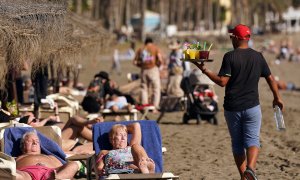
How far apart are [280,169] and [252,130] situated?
2.67 metres

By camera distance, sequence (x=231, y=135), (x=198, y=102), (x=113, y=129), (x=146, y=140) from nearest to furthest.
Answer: (x=231, y=135)
(x=113, y=129)
(x=146, y=140)
(x=198, y=102)

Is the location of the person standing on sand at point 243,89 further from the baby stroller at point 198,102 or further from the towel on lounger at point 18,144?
the baby stroller at point 198,102

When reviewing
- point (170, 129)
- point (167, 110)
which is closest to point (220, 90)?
point (167, 110)

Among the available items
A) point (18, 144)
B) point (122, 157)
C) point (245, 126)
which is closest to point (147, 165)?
point (122, 157)

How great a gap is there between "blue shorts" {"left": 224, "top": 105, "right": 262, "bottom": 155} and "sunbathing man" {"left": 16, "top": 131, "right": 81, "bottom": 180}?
144cm

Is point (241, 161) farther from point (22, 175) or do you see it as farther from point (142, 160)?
point (22, 175)

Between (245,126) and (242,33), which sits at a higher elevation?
(242,33)

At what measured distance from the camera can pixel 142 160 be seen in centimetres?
837

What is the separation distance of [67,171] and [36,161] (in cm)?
52

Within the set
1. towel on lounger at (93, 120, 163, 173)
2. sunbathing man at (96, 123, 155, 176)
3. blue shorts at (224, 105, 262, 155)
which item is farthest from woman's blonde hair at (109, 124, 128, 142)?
blue shorts at (224, 105, 262, 155)

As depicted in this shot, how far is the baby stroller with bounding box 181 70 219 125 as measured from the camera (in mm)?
15531

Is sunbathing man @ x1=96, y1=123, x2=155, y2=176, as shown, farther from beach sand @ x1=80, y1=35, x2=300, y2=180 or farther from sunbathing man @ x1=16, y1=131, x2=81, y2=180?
beach sand @ x1=80, y1=35, x2=300, y2=180

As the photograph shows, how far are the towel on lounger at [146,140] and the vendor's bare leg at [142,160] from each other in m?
0.34

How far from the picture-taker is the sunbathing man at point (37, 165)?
7.88 meters
